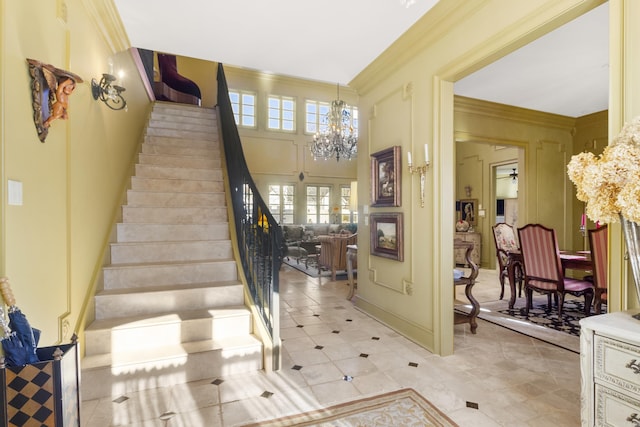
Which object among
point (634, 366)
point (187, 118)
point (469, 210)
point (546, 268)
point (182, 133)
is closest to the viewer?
point (634, 366)

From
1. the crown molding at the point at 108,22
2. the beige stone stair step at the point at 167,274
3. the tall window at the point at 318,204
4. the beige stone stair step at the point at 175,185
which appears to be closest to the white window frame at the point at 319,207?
the tall window at the point at 318,204

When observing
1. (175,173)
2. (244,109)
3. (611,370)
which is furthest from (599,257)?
(244,109)

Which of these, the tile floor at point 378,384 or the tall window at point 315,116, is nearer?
the tile floor at point 378,384

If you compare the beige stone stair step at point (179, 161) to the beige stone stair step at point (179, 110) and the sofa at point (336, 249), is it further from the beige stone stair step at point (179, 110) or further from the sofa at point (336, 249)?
the sofa at point (336, 249)

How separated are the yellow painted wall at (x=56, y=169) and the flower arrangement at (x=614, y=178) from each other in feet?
8.49

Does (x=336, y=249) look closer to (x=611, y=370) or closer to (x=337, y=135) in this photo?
(x=337, y=135)

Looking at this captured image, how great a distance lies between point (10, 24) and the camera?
5.07 ft

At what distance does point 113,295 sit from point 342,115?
219 inches

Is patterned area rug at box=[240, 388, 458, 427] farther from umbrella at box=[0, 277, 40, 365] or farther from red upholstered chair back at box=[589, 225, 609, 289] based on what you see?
red upholstered chair back at box=[589, 225, 609, 289]

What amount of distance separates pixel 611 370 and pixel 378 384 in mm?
1473

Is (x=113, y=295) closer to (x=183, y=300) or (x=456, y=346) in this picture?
(x=183, y=300)

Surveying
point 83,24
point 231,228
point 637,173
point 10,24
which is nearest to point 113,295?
point 231,228

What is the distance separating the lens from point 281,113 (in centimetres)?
938

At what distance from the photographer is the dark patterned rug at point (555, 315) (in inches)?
144
